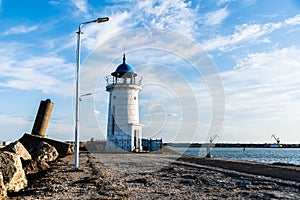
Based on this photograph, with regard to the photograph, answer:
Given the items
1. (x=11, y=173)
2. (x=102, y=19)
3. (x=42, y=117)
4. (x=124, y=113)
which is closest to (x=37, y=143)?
(x=42, y=117)

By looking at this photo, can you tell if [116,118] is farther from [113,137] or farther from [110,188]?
[110,188]

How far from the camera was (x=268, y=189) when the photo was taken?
10.3 metres

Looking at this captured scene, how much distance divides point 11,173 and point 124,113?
25.2 metres

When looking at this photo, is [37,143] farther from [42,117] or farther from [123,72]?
[123,72]

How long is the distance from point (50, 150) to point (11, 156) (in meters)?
12.2

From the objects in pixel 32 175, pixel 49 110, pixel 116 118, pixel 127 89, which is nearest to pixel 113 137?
pixel 116 118

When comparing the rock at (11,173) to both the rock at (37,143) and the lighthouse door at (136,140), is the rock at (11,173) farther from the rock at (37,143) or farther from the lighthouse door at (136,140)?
the lighthouse door at (136,140)

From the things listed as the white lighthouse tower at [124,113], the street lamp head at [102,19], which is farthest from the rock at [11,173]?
the white lighthouse tower at [124,113]

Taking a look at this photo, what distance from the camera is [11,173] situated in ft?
33.3

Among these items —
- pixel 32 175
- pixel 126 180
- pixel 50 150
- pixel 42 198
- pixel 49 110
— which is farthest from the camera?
pixel 49 110

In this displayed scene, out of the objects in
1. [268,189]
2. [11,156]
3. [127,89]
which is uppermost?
[127,89]

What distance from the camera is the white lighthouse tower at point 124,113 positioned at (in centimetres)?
3506

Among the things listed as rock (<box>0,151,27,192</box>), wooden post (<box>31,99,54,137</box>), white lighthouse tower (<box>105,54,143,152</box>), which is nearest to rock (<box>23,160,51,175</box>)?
rock (<box>0,151,27,192</box>)

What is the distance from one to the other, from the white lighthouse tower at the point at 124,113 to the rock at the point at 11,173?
954 inches
